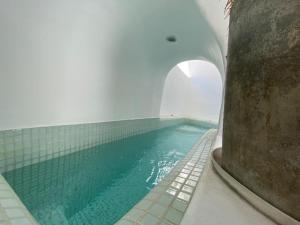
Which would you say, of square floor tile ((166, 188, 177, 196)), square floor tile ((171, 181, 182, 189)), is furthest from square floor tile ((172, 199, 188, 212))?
square floor tile ((171, 181, 182, 189))

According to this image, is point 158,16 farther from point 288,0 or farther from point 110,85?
point 288,0

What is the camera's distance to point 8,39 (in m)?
1.97

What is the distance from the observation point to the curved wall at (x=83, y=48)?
6.81 ft

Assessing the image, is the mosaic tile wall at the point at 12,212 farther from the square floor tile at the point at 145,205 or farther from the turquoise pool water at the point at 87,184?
the square floor tile at the point at 145,205

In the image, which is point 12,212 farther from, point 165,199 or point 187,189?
point 187,189

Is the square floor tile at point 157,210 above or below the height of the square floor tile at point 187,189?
below

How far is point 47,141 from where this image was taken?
2.48m

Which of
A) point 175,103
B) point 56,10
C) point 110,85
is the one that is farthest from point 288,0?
point 175,103

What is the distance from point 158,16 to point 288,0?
116 inches

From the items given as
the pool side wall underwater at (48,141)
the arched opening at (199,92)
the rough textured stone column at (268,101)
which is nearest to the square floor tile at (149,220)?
the rough textured stone column at (268,101)

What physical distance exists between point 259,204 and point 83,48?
2986mm

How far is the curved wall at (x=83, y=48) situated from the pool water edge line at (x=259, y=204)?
195cm

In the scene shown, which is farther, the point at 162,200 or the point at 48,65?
the point at 48,65

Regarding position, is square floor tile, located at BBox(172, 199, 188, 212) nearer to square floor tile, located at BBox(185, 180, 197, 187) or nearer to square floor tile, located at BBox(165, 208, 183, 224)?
square floor tile, located at BBox(165, 208, 183, 224)
